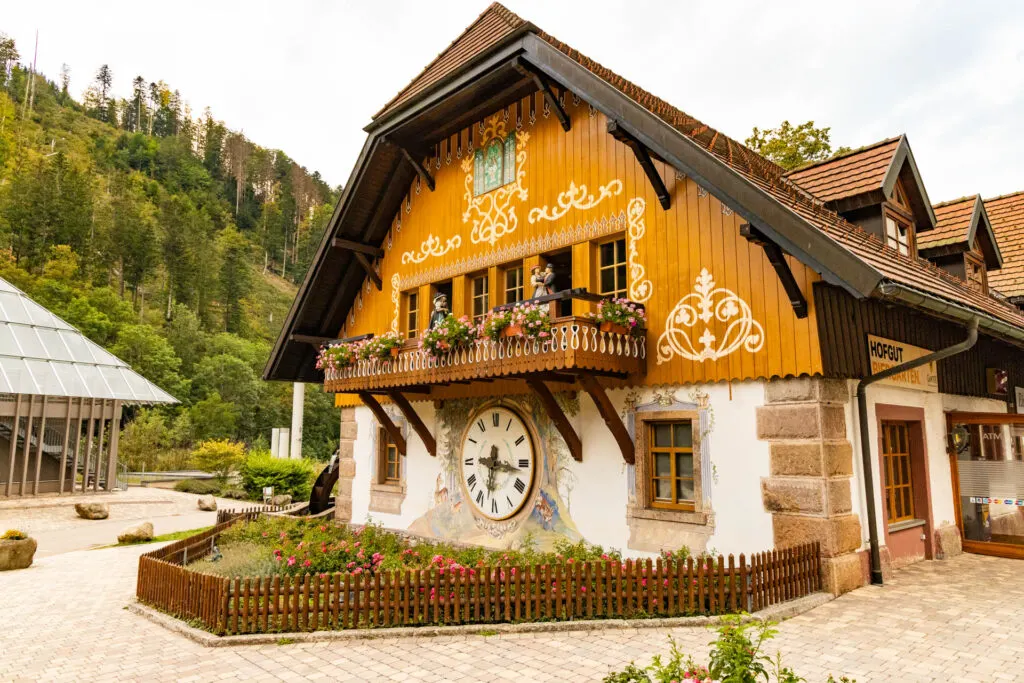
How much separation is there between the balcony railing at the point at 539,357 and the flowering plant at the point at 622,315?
13 centimetres

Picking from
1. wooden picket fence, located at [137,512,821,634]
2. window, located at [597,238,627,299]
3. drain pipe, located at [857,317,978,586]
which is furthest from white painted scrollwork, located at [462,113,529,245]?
wooden picket fence, located at [137,512,821,634]

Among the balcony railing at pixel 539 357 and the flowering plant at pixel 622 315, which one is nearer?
the balcony railing at pixel 539 357

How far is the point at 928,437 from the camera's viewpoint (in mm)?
10922

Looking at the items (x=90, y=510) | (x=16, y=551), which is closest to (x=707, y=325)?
(x=16, y=551)

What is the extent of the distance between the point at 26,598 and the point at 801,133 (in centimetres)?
2491

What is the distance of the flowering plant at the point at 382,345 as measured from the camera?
40.7 feet

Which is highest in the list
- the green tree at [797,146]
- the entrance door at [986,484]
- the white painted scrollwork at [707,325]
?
the green tree at [797,146]

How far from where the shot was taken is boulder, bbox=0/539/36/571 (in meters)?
13.9

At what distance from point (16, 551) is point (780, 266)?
15.8m

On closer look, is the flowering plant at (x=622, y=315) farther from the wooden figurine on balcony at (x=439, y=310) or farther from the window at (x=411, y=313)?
the window at (x=411, y=313)

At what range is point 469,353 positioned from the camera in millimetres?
10625

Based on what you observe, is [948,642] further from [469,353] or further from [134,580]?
[134,580]

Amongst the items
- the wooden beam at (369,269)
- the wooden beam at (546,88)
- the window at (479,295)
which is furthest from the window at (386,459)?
the wooden beam at (546,88)

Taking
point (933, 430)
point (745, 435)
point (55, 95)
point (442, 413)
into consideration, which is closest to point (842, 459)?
point (745, 435)
